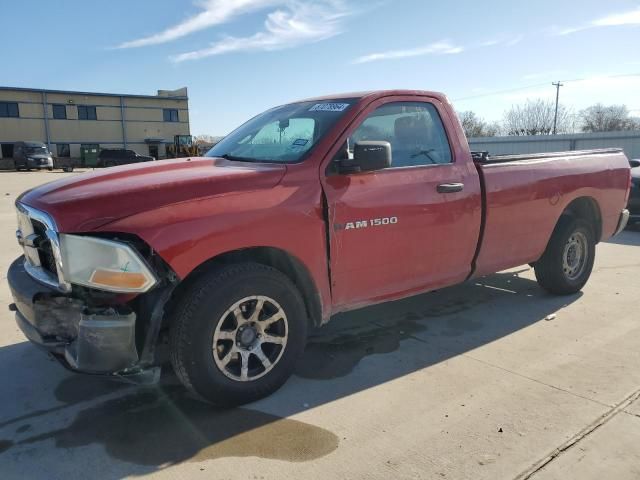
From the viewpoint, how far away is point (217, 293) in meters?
3.01

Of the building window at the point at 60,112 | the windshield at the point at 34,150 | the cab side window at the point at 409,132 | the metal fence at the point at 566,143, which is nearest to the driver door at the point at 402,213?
the cab side window at the point at 409,132

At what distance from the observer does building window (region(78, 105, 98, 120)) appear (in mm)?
51594

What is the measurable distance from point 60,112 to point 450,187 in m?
54.7

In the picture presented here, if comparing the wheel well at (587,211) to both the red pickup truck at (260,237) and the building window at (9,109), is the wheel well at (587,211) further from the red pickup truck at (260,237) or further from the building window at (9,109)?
the building window at (9,109)

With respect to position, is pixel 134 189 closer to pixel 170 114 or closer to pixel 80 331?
pixel 80 331

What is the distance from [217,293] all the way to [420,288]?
5.97 feet

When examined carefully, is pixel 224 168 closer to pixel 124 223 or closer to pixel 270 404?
pixel 124 223

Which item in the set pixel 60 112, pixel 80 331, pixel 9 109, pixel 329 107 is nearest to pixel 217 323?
pixel 80 331

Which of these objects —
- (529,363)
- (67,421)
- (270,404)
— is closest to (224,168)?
(270,404)

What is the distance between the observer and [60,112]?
50.5 m

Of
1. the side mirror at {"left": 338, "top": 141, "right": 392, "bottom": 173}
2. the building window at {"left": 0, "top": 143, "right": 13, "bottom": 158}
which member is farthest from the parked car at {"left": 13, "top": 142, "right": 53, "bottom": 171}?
the side mirror at {"left": 338, "top": 141, "right": 392, "bottom": 173}

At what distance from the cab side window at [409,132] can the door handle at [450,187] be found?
22 centimetres

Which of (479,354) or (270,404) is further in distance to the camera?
(479,354)

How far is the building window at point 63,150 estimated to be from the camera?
5041cm
